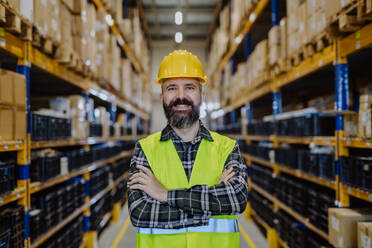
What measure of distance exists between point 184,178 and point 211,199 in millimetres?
228

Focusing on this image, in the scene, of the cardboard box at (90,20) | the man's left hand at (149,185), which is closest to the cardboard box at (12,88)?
the man's left hand at (149,185)

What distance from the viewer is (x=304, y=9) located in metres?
3.60

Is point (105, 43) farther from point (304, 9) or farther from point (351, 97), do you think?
point (351, 97)

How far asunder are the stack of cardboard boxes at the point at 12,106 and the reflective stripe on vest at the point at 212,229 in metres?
1.44

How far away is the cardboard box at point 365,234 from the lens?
2.11 metres

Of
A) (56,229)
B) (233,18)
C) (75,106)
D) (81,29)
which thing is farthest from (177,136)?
(233,18)

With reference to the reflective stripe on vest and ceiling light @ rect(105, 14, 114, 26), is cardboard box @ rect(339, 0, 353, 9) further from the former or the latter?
ceiling light @ rect(105, 14, 114, 26)

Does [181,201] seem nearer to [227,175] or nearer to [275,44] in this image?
[227,175]

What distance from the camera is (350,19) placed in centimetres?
237

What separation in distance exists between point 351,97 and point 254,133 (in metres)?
2.34

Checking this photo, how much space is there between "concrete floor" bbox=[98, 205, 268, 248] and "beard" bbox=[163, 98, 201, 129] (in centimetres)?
368

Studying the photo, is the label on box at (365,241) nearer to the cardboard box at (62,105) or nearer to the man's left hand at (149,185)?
the man's left hand at (149,185)

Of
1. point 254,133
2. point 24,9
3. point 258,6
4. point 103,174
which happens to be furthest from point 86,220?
point 258,6

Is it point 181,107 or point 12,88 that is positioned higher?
point 12,88
